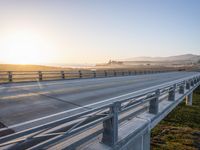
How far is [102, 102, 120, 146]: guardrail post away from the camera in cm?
494

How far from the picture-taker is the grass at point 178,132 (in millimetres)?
13633

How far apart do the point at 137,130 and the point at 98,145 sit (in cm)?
168

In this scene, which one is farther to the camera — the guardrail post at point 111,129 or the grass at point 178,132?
the grass at point 178,132

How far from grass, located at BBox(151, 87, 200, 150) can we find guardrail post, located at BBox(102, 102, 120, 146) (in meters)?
9.51

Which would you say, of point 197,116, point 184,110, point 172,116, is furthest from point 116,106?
point 184,110

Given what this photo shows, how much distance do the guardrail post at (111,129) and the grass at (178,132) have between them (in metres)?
9.51

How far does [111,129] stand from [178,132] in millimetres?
12967

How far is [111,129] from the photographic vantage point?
16.3ft

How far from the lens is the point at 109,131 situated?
16.4 ft

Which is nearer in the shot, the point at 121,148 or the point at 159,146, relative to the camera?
the point at 121,148

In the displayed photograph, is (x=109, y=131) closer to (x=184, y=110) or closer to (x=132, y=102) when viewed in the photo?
(x=132, y=102)

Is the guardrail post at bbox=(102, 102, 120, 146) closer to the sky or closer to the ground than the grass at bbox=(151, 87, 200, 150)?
closer to the sky

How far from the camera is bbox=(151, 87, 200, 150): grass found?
1363cm

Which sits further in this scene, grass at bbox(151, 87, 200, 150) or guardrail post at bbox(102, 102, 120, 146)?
grass at bbox(151, 87, 200, 150)
